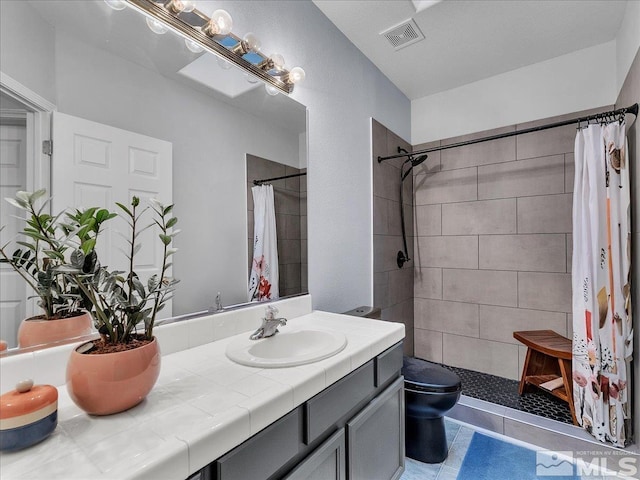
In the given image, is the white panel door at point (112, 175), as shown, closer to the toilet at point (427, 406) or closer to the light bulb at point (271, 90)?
the light bulb at point (271, 90)

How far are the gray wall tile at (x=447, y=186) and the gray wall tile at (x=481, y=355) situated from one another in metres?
1.26

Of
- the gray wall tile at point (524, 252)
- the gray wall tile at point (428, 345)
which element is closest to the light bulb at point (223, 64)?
the gray wall tile at point (524, 252)

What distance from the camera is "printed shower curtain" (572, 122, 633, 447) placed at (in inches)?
68.1

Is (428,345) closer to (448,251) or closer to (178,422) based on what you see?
(448,251)

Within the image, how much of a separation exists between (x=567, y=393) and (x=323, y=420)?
1899mm

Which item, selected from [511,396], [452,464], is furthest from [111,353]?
[511,396]

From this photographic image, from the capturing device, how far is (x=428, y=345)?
296 centimetres

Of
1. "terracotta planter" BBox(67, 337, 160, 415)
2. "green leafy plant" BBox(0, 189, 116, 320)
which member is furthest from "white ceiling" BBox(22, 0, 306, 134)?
"terracotta planter" BBox(67, 337, 160, 415)

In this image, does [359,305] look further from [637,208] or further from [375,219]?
[637,208]

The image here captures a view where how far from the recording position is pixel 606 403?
69.0 inches

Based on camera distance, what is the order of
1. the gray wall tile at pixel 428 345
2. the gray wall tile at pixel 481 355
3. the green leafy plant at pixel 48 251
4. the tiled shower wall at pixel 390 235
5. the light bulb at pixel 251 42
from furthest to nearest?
the gray wall tile at pixel 428 345, the gray wall tile at pixel 481 355, the tiled shower wall at pixel 390 235, the light bulb at pixel 251 42, the green leafy plant at pixel 48 251

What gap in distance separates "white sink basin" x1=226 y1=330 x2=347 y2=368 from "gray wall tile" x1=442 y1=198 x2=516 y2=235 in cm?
198

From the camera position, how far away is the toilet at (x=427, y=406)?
1681mm

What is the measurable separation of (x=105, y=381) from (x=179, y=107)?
100 centimetres
